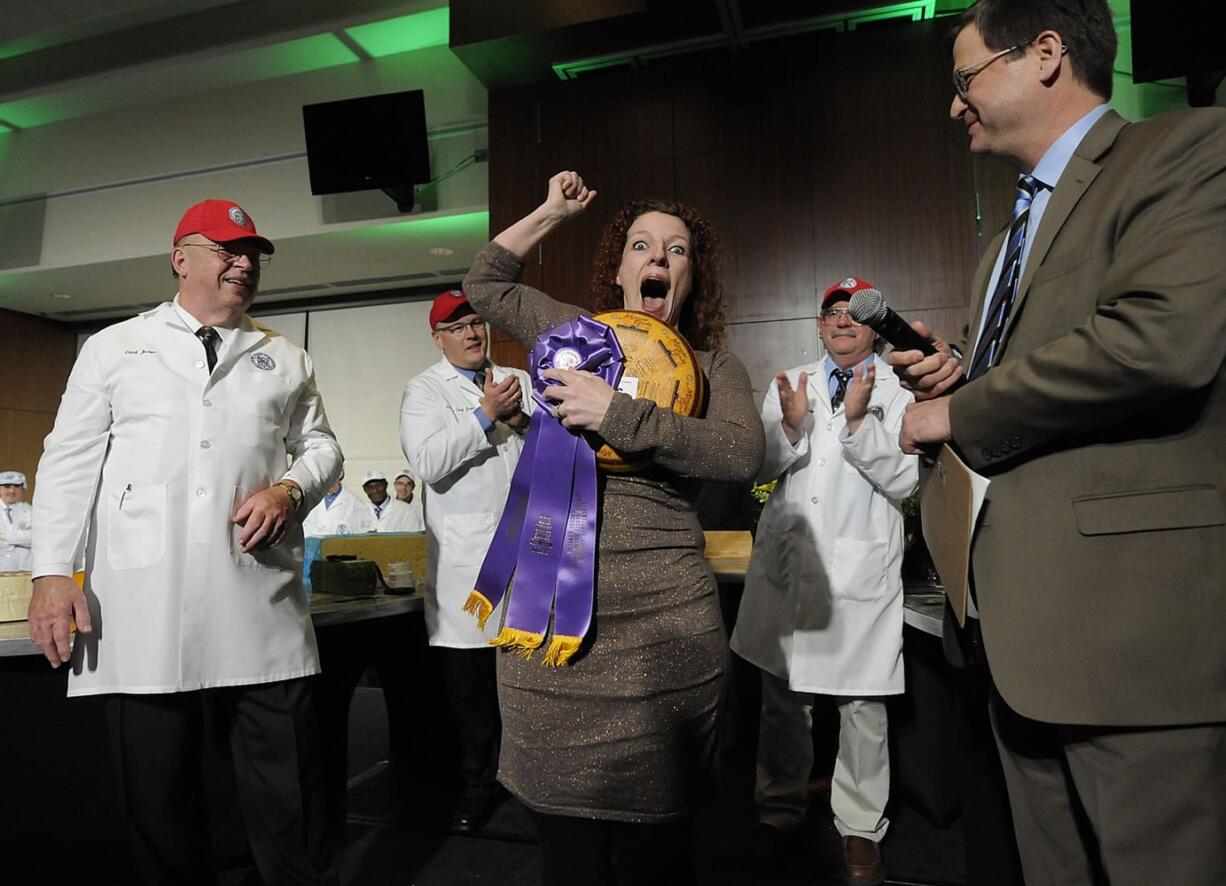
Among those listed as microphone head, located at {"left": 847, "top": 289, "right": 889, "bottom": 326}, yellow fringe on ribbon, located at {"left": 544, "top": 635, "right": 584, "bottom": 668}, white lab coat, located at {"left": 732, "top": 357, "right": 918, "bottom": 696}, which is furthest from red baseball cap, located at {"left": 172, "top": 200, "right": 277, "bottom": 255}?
white lab coat, located at {"left": 732, "top": 357, "right": 918, "bottom": 696}

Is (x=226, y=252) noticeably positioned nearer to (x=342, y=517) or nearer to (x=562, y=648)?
(x=562, y=648)

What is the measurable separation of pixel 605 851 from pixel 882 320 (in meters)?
0.84

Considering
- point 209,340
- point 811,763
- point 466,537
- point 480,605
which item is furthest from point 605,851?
point 466,537

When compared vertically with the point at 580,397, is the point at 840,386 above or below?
above

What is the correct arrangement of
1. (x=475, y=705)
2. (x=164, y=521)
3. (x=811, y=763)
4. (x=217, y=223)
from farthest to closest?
(x=475, y=705), (x=811, y=763), (x=217, y=223), (x=164, y=521)

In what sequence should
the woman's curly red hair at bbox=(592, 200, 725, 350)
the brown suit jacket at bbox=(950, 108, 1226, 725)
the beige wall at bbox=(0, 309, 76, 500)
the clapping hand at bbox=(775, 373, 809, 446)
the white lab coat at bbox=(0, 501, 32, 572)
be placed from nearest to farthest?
the brown suit jacket at bbox=(950, 108, 1226, 725), the woman's curly red hair at bbox=(592, 200, 725, 350), the clapping hand at bbox=(775, 373, 809, 446), the white lab coat at bbox=(0, 501, 32, 572), the beige wall at bbox=(0, 309, 76, 500)

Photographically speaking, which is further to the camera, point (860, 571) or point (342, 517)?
point (342, 517)

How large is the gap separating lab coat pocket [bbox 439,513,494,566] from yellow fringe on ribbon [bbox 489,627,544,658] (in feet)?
5.36

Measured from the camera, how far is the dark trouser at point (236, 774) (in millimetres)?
1698

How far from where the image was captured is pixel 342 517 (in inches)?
279

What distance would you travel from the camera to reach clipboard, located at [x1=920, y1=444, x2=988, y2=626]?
1038 mm

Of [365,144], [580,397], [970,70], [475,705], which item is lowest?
[475,705]

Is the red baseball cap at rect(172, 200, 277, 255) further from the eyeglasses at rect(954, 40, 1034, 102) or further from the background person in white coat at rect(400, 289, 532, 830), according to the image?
the eyeglasses at rect(954, 40, 1034, 102)

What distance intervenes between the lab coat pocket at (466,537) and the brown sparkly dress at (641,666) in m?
1.60
